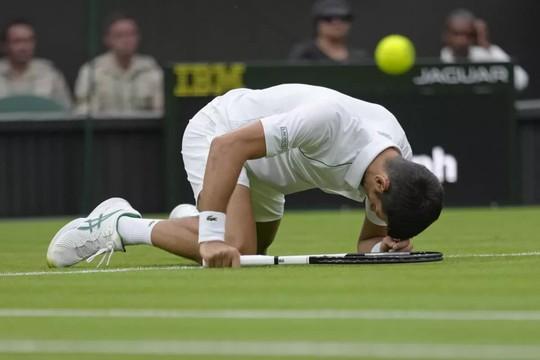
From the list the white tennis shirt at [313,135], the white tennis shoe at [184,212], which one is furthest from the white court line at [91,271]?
the white tennis shirt at [313,135]

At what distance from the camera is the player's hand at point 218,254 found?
282 inches

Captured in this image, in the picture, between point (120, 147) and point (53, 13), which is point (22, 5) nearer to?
point (53, 13)

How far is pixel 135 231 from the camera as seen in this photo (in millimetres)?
7781

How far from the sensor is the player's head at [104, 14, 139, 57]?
595 inches

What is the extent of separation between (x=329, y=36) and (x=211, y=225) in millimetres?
8057

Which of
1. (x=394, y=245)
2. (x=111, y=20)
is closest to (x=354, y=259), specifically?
(x=394, y=245)

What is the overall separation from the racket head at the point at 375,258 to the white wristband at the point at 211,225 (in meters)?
0.69

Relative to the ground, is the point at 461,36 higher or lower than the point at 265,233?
higher

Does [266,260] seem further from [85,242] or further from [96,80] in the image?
[96,80]

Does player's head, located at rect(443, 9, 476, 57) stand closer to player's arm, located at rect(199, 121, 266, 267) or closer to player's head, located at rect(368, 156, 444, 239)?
player's head, located at rect(368, 156, 444, 239)

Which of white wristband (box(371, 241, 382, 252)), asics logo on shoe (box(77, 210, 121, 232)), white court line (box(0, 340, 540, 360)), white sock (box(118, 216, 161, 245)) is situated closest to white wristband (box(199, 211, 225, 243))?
white sock (box(118, 216, 161, 245))

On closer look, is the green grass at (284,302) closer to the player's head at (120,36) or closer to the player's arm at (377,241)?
the player's arm at (377,241)

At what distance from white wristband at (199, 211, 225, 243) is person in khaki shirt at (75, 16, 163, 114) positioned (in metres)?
7.86

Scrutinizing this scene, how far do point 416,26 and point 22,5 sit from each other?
4.50 meters
